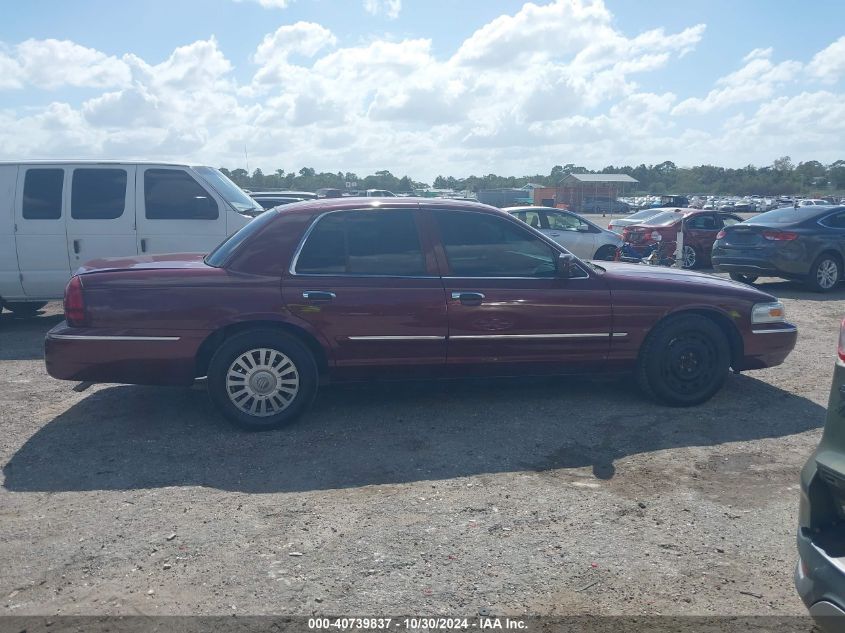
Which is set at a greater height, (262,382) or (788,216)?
(788,216)

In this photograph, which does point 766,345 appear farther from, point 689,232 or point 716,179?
point 716,179

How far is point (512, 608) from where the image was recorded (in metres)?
3.24

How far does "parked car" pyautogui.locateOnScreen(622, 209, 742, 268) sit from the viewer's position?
53.0 ft

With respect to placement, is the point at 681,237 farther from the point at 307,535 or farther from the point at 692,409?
the point at 307,535

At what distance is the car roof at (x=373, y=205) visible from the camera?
5.62 metres

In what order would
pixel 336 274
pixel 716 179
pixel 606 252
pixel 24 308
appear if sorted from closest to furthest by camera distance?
pixel 336 274 → pixel 24 308 → pixel 606 252 → pixel 716 179

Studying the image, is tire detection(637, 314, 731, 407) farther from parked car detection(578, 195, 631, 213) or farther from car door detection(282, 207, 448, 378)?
parked car detection(578, 195, 631, 213)

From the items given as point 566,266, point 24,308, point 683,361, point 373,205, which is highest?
point 373,205

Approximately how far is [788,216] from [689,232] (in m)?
3.23

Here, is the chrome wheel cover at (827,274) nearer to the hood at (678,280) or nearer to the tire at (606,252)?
the tire at (606,252)

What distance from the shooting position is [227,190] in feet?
30.6

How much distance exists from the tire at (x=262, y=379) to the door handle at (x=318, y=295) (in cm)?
32

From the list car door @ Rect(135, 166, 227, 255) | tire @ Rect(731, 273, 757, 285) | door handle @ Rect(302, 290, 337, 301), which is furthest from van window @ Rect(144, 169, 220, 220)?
tire @ Rect(731, 273, 757, 285)

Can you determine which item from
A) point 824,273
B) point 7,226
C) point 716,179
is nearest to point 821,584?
point 7,226
